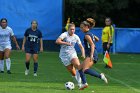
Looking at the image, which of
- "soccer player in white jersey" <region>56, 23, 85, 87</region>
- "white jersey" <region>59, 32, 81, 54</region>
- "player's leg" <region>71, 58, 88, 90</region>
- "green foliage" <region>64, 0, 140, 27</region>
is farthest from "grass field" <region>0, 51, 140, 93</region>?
"green foliage" <region>64, 0, 140, 27</region>

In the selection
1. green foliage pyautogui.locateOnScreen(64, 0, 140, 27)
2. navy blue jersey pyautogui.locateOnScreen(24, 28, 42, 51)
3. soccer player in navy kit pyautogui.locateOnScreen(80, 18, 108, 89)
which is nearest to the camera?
soccer player in navy kit pyautogui.locateOnScreen(80, 18, 108, 89)

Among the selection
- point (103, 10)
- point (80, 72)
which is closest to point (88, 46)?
point (80, 72)

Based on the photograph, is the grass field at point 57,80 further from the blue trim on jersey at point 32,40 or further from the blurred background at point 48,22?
the blurred background at point 48,22

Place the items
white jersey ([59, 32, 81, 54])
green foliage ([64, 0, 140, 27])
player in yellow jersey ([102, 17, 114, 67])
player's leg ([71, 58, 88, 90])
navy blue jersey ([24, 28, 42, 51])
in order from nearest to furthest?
player's leg ([71, 58, 88, 90]), white jersey ([59, 32, 81, 54]), navy blue jersey ([24, 28, 42, 51]), player in yellow jersey ([102, 17, 114, 67]), green foliage ([64, 0, 140, 27])

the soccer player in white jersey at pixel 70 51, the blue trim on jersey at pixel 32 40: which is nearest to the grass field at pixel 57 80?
the soccer player in white jersey at pixel 70 51

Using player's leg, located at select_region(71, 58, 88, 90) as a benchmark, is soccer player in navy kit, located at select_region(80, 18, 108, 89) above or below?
above

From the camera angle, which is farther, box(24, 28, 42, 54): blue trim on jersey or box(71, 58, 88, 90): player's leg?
box(24, 28, 42, 54): blue trim on jersey

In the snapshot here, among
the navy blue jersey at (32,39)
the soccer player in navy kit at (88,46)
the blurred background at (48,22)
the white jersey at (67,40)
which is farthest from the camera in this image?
the blurred background at (48,22)

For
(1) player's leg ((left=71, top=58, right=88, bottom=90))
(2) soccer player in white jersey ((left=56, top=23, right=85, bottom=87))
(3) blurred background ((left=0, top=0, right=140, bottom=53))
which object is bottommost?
(3) blurred background ((left=0, top=0, right=140, bottom=53))

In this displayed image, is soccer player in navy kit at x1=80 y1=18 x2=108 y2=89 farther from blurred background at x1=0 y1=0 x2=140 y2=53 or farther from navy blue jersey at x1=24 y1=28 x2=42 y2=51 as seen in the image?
blurred background at x1=0 y1=0 x2=140 y2=53

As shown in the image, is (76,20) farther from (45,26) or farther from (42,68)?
(42,68)

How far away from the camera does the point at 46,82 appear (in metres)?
16.4

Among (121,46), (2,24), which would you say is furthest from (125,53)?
(2,24)

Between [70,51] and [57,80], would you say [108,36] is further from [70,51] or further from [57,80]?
[70,51]
